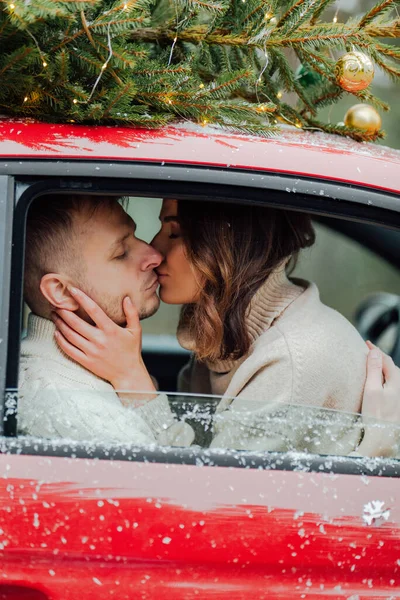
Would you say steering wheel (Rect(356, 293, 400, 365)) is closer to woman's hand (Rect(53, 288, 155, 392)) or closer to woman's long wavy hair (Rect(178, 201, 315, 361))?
woman's long wavy hair (Rect(178, 201, 315, 361))

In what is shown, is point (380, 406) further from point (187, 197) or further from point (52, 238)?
point (52, 238)

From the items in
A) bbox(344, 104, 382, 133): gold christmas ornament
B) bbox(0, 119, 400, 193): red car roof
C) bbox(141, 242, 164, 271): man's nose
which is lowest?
bbox(141, 242, 164, 271): man's nose

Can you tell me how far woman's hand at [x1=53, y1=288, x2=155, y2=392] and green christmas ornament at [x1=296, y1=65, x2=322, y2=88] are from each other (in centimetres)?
103

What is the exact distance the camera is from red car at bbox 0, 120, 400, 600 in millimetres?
1363

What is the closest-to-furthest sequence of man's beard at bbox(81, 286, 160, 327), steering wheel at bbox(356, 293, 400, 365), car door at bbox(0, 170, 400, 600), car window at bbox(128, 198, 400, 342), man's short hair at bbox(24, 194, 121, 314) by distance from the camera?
car door at bbox(0, 170, 400, 600), man's short hair at bbox(24, 194, 121, 314), man's beard at bbox(81, 286, 160, 327), car window at bbox(128, 198, 400, 342), steering wheel at bbox(356, 293, 400, 365)

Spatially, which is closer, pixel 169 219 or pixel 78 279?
pixel 78 279

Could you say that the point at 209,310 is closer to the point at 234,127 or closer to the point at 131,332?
the point at 131,332

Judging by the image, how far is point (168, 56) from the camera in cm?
196

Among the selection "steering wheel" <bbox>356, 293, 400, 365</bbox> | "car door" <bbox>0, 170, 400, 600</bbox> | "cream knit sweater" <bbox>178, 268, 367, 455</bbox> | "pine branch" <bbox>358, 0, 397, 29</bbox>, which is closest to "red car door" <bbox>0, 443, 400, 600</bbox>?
"car door" <bbox>0, 170, 400, 600</bbox>

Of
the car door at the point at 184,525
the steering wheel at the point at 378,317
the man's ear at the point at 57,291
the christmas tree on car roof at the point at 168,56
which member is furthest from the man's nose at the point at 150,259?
the steering wheel at the point at 378,317

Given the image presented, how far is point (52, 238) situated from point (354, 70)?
0.91 metres

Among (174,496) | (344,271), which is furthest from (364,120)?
(344,271)

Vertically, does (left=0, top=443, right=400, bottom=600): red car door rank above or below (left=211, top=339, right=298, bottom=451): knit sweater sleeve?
below

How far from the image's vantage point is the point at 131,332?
1.96 meters
